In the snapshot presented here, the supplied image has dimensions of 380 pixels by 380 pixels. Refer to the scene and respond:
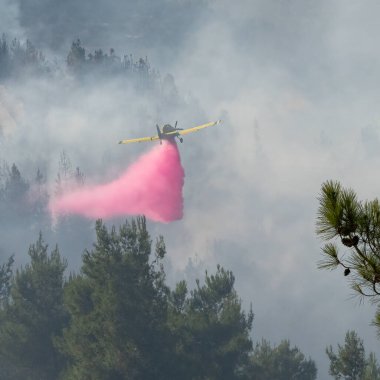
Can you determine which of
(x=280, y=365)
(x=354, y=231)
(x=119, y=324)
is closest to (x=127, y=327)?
(x=119, y=324)

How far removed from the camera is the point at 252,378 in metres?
59.0

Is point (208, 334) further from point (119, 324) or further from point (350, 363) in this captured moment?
point (350, 363)

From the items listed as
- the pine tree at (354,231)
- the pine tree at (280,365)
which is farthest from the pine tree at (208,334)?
the pine tree at (354,231)

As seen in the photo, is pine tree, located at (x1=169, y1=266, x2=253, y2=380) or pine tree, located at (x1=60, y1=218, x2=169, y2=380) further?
pine tree, located at (x1=169, y1=266, x2=253, y2=380)

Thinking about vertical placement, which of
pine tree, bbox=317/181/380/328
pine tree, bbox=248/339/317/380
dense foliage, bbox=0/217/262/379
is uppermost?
dense foliage, bbox=0/217/262/379

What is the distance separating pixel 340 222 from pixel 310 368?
57.2 metres

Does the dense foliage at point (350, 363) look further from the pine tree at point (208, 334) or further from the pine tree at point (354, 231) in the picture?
the pine tree at point (354, 231)

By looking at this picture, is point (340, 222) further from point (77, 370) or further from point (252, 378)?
point (252, 378)

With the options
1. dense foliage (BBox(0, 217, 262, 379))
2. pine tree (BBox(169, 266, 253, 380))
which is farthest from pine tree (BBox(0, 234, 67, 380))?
pine tree (BBox(169, 266, 253, 380))

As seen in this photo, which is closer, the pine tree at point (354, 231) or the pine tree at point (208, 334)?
the pine tree at point (354, 231)

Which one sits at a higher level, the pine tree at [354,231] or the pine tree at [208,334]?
the pine tree at [208,334]

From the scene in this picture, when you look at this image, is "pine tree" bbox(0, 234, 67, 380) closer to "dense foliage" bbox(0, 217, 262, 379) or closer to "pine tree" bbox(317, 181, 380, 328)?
"dense foliage" bbox(0, 217, 262, 379)

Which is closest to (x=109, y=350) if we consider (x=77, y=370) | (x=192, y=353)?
(x=77, y=370)

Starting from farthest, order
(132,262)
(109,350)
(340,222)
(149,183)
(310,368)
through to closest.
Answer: (149,183)
(310,368)
(132,262)
(109,350)
(340,222)
